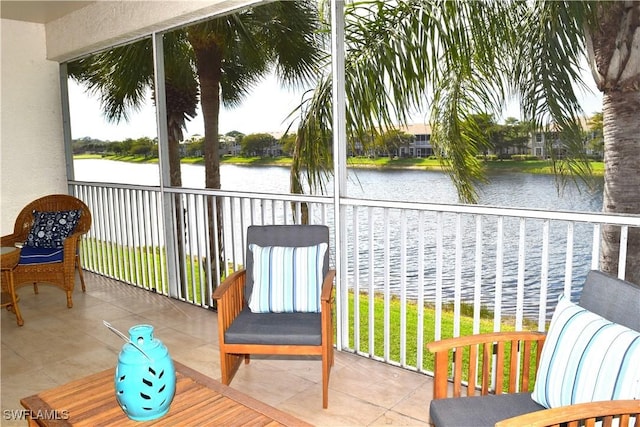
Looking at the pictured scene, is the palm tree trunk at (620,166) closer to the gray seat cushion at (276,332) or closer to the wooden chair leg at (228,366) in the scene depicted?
the gray seat cushion at (276,332)

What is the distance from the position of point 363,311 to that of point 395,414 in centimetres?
340

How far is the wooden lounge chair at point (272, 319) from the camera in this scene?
269 cm

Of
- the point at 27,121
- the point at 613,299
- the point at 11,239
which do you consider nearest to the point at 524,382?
the point at 613,299

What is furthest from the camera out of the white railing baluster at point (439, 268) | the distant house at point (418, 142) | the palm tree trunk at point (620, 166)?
the distant house at point (418, 142)

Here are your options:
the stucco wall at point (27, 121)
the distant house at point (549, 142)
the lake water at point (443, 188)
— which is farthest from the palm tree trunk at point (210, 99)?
the distant house at point (549, 142)

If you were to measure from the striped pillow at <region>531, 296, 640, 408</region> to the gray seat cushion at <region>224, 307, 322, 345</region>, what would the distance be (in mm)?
1178

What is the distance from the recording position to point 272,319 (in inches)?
114

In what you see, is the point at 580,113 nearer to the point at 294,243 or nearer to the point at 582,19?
the point at 582,19

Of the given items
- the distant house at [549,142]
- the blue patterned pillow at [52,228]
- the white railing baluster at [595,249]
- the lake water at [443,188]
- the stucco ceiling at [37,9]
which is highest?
the stucco ceiling at [37,9]

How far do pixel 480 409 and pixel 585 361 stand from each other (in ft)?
1.31

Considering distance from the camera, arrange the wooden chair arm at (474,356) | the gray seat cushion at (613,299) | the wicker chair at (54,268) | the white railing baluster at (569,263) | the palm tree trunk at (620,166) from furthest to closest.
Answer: the wicker chair at (54,268) < the palm tree trunk at (620,166) < the white railing baluster at (569,263) < the wooden chair arm at (474,356) < the gray seat cushion at (613,299)

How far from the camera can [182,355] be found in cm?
346

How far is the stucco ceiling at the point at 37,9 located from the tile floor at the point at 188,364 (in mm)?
2826

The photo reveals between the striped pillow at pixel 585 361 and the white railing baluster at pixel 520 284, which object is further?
the white railing baluster at pixel 520 284
